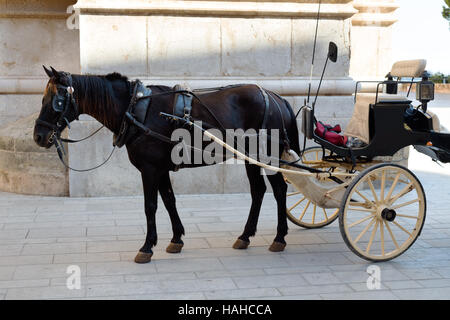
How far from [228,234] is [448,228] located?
7.73 feet

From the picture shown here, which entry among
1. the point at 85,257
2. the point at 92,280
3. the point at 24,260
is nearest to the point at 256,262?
the point at 92,280

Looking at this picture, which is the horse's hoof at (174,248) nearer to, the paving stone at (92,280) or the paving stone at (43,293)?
the paving stone at (92,280)

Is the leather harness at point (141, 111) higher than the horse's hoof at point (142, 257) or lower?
higher

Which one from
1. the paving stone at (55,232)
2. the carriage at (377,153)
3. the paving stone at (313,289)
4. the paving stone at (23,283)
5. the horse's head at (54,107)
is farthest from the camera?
Result: the paving stone at (55,232)

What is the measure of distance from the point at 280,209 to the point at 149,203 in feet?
4.11

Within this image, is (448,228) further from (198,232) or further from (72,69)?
(72,69)

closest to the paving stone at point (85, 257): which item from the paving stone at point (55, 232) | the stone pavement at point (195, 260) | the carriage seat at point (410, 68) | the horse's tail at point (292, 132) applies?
the stone pavement at point (195, 260)

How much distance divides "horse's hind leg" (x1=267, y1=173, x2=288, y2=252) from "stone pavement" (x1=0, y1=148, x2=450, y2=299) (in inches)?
4.0

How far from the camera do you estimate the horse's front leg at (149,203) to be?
16.3 feet

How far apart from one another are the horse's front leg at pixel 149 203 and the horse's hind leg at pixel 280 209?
1100mm

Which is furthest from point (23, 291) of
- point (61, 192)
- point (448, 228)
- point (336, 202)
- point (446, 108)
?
point (446, 108)

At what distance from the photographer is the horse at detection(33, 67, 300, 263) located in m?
4.79

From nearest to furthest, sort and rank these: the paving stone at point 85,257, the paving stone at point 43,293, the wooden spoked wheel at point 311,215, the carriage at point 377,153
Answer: the paving stone at point 43,293 → the carriage at point 377,153 → the paving stone at point 85,257 → the wooden spoked wheel at point 311,215

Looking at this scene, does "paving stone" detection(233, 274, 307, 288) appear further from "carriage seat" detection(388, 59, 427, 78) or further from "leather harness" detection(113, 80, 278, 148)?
"carriage seat" detection(388, 59, 427, 78)
